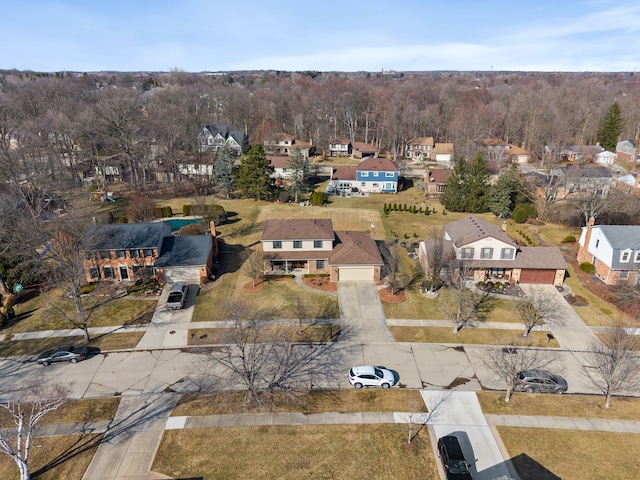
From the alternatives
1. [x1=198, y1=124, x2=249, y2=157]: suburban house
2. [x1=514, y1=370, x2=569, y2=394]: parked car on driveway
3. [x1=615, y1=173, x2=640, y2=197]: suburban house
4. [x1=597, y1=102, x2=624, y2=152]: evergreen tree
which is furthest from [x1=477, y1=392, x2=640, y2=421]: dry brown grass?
[x1=597, y1=102, x2=624, y2=152]: evergreen tree

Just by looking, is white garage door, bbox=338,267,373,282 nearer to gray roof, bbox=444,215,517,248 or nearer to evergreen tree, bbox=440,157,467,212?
gray roof, bbox=444,215,517,248

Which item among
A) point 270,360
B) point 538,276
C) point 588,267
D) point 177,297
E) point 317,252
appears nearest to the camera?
point 270,360

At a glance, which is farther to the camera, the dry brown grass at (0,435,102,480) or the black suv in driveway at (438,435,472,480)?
the dry brown grass at (0,435,102,480)

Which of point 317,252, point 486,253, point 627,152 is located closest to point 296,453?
point 317,252

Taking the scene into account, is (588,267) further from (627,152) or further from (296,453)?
(627,152)

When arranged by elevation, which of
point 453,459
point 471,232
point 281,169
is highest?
point 281,169

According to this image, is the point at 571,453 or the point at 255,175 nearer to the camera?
the point at 571,453

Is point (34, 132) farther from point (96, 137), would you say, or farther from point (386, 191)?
point (386, 191)

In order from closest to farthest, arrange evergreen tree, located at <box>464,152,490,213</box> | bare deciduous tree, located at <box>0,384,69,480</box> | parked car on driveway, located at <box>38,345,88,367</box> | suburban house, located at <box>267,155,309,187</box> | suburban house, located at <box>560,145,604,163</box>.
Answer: bare deciduous tree, located at <box>0,384,69,480</box>
parked car on driveway, located at <box>38,345,88,367</box>
evergreen tree, located at <box>464,152,490,213</box>
suburban house, located at <box>267,155,309,187</box>
suburban house, located at <box>560,145,604,163</box>
